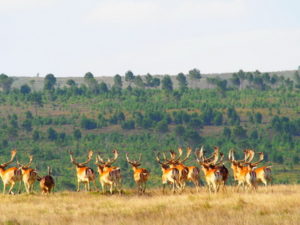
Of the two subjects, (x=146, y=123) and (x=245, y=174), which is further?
(x=146, y=123)

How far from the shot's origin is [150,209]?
30641 millimetres

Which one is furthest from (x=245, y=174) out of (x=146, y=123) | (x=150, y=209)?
(x=146, y=123)

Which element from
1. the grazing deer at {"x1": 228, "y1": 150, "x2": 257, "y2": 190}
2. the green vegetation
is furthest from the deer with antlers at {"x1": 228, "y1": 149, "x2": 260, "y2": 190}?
the green vegetation

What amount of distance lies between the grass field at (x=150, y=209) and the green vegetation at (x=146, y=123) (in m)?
49.2

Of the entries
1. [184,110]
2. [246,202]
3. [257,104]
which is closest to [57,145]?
[184,110]

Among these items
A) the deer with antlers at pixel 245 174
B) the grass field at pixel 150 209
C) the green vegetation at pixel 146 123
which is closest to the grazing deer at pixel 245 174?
the deer with antlers at pixel 245 174

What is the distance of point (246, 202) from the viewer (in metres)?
31.8

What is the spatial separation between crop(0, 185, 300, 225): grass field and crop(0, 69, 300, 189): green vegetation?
49155 millimetres

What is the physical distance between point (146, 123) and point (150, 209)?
344 feet

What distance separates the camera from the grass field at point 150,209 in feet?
88.2

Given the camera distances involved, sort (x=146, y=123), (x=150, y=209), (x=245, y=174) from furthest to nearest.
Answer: (x=146, y=123), (x=245, y=174), (x=150, y=209)

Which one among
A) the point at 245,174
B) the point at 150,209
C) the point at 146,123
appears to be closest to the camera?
the point at 150,209

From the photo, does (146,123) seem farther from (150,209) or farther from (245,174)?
(150,209)

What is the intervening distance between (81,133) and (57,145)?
12.8m
